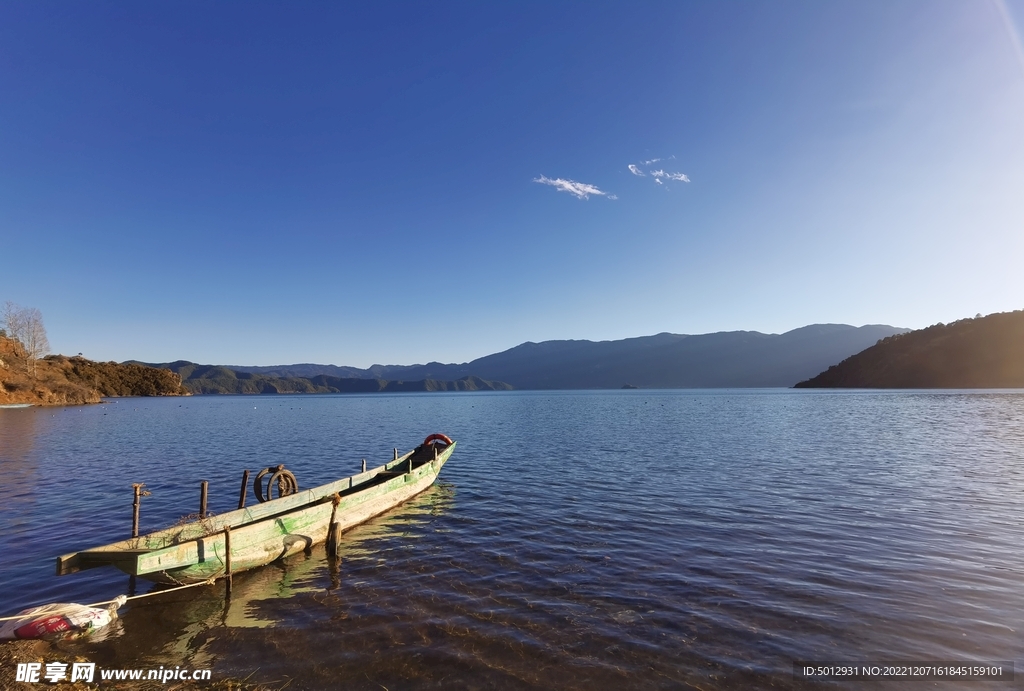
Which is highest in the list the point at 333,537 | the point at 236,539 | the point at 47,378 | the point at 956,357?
the point at 956,357

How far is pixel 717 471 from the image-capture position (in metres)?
28.6

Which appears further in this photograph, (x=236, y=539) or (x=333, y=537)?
(x=333, y=537)

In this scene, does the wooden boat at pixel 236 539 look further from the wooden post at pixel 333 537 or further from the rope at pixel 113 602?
the rope at pixel 113 602

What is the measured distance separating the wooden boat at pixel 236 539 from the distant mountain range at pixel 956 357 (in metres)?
212

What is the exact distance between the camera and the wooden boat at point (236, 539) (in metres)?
10.9

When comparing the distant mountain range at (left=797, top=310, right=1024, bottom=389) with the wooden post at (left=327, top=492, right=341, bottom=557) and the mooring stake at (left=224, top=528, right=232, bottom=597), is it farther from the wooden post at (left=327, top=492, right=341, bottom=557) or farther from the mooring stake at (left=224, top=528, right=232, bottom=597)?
the mooring stake at (left=224, top=528, right=232, bottom=597)

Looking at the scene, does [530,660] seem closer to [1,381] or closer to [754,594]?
[754,594]

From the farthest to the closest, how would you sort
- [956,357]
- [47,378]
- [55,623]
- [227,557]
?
[956,357]
[47,378]
[227,557]
[55,623]

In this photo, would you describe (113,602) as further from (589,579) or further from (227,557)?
(589,579)

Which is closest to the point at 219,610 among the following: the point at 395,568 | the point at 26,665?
the point at 26,665

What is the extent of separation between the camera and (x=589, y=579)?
1302 cm

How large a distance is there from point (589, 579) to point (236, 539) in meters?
9.98

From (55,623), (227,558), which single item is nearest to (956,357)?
(227,558)

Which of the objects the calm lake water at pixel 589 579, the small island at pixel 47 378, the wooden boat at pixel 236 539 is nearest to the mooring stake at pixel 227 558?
the wooden boat at pixel 236 539
